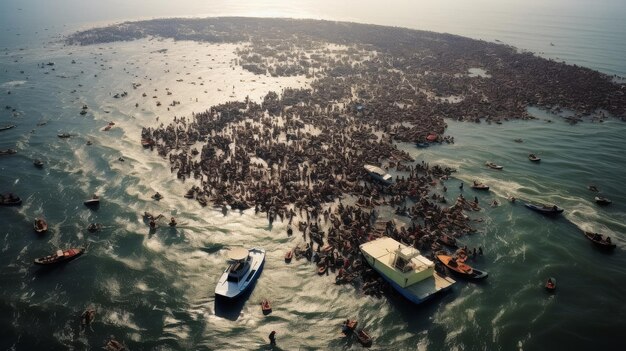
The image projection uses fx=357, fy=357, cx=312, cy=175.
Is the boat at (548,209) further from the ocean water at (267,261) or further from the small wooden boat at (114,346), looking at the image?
the small wooden boat at (114,346)

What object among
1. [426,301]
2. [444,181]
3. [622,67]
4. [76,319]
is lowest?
[76,319]

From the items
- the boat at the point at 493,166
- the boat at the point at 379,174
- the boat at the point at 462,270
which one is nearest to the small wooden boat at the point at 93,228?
the boat at the point at 379,174

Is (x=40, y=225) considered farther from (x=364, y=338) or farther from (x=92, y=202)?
(x=364, y=338)

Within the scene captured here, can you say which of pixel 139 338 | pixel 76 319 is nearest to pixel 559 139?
pixel 139 338

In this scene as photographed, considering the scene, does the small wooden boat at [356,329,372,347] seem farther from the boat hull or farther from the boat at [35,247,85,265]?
the boat at [35,247,85,265]

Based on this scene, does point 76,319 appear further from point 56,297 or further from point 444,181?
point 444,181

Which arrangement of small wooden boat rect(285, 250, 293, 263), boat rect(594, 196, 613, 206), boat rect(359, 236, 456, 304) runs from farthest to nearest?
boat rect(594, 196, 613, 206), small wooden boat rect(285, 250, 293, 263), boat rect(359, 236, 456, 304)

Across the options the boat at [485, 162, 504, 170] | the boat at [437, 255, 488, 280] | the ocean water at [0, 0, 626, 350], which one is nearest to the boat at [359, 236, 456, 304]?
the ocean water at [0, 0, 626, 350]
